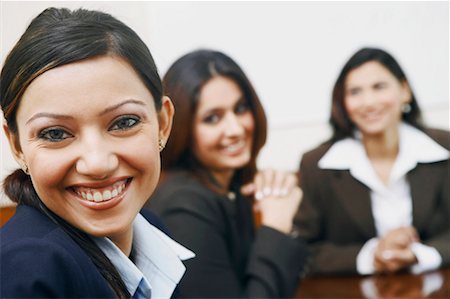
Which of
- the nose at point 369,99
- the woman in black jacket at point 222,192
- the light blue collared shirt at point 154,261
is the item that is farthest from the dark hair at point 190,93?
the nose at point 369,99

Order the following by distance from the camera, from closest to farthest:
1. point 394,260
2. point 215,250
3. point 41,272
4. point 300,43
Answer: point 41,272
point 215,250
point 300,43
point 394,260

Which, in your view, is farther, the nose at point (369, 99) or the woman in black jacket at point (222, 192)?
the nose at point (369, 99)

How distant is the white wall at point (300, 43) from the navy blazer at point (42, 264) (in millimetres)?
152

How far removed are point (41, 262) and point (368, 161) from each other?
2.28 ft

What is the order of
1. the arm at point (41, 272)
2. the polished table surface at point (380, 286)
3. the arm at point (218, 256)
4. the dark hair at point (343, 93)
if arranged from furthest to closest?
the dark hair at point (343, 93) < the polished table surface at point (380, 286) < the arm at point (218, 256) < the arm at point (41, 272)

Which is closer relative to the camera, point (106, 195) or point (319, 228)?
point (106, 195)

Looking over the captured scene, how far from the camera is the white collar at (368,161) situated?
0.87m

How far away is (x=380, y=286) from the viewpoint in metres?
0.77

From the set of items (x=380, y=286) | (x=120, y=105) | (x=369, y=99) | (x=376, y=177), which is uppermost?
(x=120, y=105)

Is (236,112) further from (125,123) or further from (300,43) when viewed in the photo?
(125,123)

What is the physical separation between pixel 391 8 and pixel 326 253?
396 mm

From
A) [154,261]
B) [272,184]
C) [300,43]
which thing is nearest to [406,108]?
[300,43]

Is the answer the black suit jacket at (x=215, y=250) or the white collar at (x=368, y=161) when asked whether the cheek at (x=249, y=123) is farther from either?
the white collar at (x=368, y=161)

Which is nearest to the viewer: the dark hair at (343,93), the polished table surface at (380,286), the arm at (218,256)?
the arm at (218,256)
